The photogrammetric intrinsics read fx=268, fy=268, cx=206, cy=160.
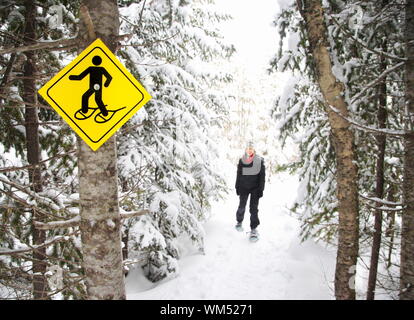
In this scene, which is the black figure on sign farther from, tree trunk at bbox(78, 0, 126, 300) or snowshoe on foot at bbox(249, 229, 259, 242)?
snowshoe on foot at bbox(249, 229, 259, 242)

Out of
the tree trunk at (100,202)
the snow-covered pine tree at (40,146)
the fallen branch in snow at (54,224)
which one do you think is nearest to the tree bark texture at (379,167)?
the tree trunk at (100,202)

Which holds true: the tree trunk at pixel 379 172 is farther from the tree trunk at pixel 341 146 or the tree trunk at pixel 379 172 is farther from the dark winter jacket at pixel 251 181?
the dark winter jacket at pixel 251 181

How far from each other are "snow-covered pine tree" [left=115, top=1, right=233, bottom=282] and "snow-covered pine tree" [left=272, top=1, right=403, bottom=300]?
8.00 ft

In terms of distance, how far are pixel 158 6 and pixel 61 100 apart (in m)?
5.44

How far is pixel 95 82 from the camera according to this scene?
6.81 feet

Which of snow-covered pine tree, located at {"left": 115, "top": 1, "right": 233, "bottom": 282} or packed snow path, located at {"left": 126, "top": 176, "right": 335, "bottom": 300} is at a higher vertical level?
snow-covered pine tree, located at {"left": 115, "top": 1, "right": 233, "bottom": 282}

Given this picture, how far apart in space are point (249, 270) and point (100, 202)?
4.92 m

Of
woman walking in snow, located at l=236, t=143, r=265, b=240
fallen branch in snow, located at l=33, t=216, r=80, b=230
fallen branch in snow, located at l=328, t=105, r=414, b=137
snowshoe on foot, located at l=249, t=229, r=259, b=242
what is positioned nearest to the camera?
fallen branch in snow, located at l=33, t=216, r=80, b=230

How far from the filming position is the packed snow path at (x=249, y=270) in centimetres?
550

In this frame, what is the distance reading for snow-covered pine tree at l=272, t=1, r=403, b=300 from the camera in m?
3.46

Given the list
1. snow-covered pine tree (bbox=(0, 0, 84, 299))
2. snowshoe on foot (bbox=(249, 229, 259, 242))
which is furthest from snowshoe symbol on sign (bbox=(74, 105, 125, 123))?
snowshoe on foot (bbox=(249, 229, 259, 242))

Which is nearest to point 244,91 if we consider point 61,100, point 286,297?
point 286,297
